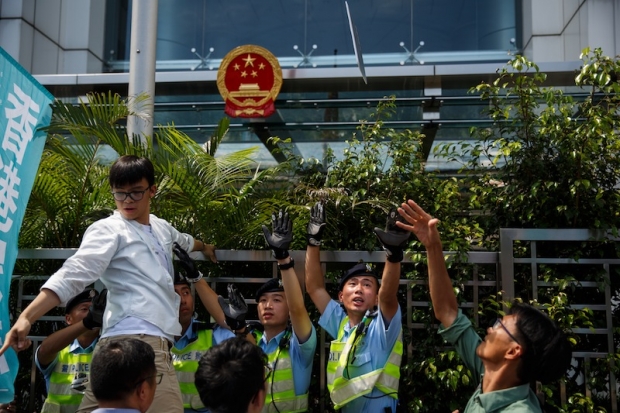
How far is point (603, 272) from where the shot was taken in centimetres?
446

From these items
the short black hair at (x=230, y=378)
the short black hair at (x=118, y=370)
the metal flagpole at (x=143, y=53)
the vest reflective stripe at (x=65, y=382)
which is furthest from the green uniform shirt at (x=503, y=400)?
the metal flagpole at (x=143, y=53)

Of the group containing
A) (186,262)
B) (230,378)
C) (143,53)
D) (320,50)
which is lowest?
(230,378)

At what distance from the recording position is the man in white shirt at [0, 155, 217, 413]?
3.29 metres

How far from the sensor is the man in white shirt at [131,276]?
3.29 meters

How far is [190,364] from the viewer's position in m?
4.31

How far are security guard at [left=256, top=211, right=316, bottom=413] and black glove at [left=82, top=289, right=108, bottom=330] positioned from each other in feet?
2.99

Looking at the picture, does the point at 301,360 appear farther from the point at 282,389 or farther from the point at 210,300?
the point at 210,300

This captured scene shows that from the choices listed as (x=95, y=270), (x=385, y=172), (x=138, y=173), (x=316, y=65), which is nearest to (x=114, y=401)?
(x=95, y=270)

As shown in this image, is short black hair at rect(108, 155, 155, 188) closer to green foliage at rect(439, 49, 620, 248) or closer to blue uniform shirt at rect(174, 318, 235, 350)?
blue uniform shirt at rect(174, 318, 235, 350)

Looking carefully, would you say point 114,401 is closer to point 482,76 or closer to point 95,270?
point 95,270

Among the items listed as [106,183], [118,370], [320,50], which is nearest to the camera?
[118,370]

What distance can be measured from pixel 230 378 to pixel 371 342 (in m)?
1.62

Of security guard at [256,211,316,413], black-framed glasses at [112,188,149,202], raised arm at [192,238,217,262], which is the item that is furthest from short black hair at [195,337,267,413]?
raised arm at [192,238,217,262]

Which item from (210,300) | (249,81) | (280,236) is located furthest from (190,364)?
(249,81)
